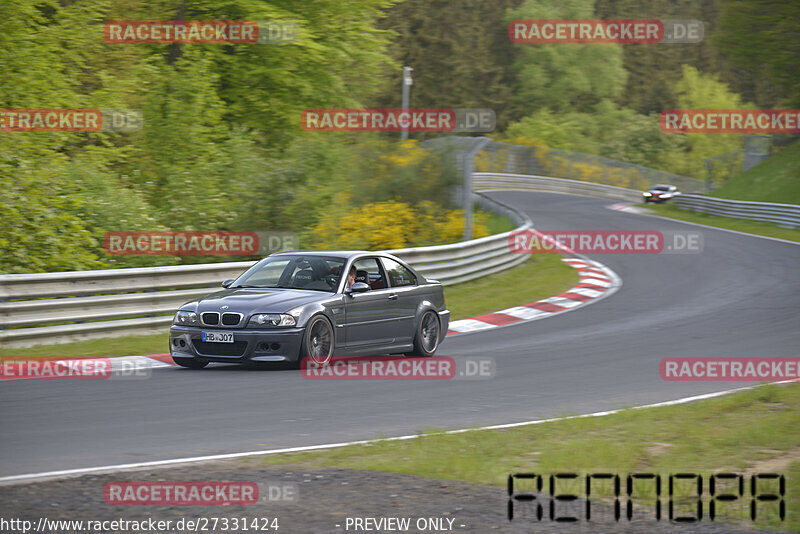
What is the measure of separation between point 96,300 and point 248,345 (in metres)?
3.71

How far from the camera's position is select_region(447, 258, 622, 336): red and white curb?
17.0 m

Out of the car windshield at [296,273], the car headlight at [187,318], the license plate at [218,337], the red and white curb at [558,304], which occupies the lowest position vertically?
the red and white curb at [558,304]

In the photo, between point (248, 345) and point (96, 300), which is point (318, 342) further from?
point (96, 300)

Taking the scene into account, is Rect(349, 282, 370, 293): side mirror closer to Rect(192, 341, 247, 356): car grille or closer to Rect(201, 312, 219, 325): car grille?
Rect(192, 341, 247, 356): car grille

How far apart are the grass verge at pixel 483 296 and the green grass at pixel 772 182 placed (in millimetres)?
22897

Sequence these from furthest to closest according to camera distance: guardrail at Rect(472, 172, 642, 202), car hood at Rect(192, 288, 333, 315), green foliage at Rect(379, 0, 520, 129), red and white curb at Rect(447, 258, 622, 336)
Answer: green foliage at Rect(379, 0, 520, 129), guardrail at Rect(472, 172, 642, 202), red and white curb at Rect(447, 258, 622, 336), car hood at Rect(192, 288, 333, 315)

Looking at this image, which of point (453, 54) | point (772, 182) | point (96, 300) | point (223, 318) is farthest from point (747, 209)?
point (453, 54)

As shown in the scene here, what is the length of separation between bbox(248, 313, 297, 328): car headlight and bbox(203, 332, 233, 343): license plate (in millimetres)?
260

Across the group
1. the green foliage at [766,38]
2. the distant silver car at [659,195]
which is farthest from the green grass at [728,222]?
the green foliage at [766,38]

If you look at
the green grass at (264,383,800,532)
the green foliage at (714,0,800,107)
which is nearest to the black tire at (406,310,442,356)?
the green grass at (264,383,800,532)

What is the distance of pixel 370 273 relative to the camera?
12.9 m

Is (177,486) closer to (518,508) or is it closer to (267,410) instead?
(518,508)

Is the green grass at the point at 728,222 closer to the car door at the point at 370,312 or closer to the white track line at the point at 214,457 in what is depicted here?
the car door at the point at 370,312

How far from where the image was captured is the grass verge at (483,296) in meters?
13.1
